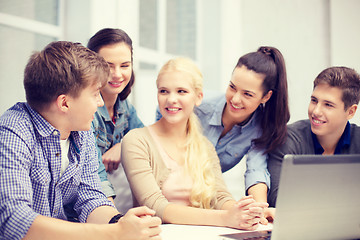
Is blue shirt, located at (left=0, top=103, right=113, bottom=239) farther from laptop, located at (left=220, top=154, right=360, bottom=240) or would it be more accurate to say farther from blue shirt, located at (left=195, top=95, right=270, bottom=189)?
blue shirt, located at (left=195, top=95, right=270, bottom=189)

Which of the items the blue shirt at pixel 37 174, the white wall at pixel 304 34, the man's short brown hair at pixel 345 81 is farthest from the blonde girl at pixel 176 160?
the white wall at pixel 304 34

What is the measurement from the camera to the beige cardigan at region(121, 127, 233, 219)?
1521 millimetres

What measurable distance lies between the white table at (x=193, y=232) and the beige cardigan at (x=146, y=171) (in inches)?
7.2

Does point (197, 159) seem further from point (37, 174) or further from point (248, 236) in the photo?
point (37, 174)

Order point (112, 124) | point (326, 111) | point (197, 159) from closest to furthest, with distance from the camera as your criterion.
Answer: point (197, 159) < point (326, 111) < point (112, 124)

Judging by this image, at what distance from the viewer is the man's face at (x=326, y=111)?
6.20 feet

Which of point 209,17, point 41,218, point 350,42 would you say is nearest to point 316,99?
point 41,218

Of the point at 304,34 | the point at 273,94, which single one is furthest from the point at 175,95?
the point at 304,34

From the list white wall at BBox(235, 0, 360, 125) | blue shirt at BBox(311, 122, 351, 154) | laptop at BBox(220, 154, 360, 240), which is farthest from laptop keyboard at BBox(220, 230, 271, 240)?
white wall at BBox(235, 0, 360, 125)

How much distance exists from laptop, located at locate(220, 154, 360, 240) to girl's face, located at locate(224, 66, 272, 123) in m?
0.94

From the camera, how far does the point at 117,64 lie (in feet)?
6.24

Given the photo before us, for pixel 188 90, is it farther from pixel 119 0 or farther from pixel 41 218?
pixel 119 0

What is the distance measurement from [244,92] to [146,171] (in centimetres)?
67

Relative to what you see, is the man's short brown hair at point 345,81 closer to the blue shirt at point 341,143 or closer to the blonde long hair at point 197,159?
the blue shirt at point 341,143
